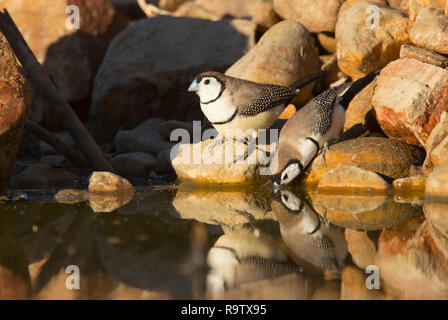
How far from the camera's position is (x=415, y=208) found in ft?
15.6

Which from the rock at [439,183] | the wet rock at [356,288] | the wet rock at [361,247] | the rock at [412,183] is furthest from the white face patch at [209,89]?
the wet rock at [356,288]

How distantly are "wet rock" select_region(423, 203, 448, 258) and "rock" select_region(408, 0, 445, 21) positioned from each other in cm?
272

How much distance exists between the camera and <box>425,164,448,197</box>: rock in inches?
193

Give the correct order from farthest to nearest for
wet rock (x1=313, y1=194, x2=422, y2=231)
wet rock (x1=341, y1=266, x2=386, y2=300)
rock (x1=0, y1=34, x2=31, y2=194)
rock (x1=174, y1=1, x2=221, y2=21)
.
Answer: rock (x1=174, y1=1, x2=221, y2=21) < rock (x1=0, y1=34, x2=31, y2=194) < wet rock (x1=313, y1=194, x2=422, y2=231) < wet rock (x1=341, y1=266, x2=386, y2=300)

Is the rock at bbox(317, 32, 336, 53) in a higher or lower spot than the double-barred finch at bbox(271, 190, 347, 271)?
higher

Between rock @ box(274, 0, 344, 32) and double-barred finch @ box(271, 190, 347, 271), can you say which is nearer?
double-barred finch @ box(271, 190, 347, 271)

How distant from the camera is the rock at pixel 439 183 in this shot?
4.89 m

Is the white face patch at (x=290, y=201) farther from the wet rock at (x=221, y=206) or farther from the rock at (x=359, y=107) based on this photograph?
the rock at (x=359, y=107)

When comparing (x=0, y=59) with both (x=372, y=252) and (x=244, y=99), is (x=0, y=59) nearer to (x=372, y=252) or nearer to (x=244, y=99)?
(x=244, y=99)

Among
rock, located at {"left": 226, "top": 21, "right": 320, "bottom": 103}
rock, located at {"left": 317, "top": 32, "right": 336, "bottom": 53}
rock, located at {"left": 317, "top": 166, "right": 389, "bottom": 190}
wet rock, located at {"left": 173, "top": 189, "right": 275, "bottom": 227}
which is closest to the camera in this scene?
wet rock, located at {"left": 173, "top": 189, "right": 275, "bottom": 227}

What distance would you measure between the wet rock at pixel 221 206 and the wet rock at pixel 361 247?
0.88 metres

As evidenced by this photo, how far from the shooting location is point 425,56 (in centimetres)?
606

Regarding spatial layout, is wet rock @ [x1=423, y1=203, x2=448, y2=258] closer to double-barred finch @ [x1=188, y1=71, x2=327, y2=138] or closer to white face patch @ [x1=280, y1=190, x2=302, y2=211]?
white face patch @ [x1=280, y1=190, x2=302, y2=211]

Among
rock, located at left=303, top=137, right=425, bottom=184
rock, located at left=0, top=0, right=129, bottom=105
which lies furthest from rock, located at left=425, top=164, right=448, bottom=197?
rock, located at left=0, top=0, right=129, bottom=105
